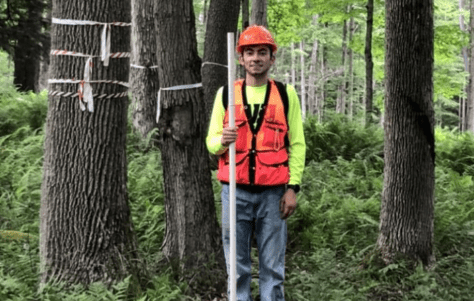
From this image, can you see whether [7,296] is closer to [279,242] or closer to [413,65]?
[279,242]

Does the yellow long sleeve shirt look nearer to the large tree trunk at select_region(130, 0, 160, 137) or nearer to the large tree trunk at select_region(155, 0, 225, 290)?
the large tree trunk at select_region(155, 0, 225, 290)

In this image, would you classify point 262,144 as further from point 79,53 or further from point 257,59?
point 79,53

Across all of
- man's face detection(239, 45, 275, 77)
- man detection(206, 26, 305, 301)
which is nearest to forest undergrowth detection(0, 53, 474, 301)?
man detection(206, 26, 305, 301)

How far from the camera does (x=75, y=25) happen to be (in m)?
4.66

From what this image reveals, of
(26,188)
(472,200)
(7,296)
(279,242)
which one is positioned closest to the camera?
(279,242)

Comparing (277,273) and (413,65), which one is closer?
(277,273)

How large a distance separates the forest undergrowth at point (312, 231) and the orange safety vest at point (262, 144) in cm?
142

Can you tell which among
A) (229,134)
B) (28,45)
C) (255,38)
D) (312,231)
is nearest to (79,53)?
(255,38)

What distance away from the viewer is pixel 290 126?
408 cm

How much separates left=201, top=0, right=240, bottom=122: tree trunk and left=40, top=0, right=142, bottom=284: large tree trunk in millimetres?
5948

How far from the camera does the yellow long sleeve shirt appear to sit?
402 centimetres

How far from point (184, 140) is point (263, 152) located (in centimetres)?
146

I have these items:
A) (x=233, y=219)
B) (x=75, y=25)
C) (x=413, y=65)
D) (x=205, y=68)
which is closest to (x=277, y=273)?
(x=233, y=219)

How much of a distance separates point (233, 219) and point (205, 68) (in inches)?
297
